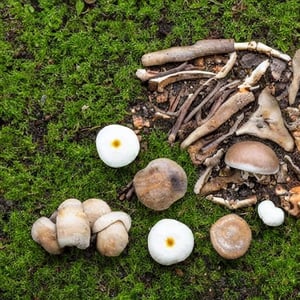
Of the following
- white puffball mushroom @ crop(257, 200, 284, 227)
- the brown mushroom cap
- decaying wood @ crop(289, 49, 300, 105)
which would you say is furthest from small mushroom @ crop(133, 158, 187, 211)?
decaying wood @ crop(289, 49, 300, 105)

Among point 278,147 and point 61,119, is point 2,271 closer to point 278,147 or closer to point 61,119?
point 61,119

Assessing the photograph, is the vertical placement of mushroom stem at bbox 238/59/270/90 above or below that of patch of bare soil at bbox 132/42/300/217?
above

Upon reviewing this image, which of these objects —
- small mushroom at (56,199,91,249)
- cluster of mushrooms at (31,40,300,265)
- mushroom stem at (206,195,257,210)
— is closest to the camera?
small mushroom at (56,199,91,249)

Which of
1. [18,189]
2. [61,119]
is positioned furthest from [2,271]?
[61,119]

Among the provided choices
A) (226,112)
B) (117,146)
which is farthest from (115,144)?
(226,112)

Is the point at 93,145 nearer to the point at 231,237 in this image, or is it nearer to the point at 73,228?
the point at 73,228

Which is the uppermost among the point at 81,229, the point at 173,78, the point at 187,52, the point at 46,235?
the point at 187,52

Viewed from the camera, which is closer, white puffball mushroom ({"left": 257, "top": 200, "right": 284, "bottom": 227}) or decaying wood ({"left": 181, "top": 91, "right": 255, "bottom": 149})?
white puffball mushroom ({"left": 257, "top": 200, "right": 284, "bottom": 227})

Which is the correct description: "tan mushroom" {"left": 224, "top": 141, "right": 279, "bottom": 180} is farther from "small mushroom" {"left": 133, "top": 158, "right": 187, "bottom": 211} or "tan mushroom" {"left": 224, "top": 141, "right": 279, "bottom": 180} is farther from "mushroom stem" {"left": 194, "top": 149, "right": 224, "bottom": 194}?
"small mushroom" {"left": 133, "top": 158, "right": 187, "bottom": 211}
